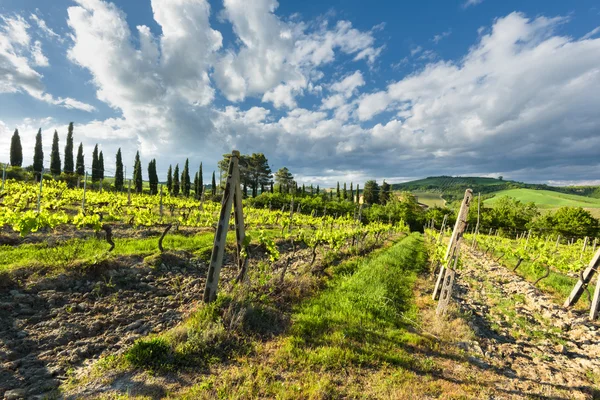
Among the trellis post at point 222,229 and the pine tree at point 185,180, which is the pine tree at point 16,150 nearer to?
the pine tree at point 185,180

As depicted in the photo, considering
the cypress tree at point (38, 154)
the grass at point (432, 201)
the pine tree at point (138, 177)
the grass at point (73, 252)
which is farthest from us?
the grass at point (432, 201)

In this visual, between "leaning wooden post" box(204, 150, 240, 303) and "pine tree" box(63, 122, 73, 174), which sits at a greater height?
"pine tree" box(63, 122, 73, 174)

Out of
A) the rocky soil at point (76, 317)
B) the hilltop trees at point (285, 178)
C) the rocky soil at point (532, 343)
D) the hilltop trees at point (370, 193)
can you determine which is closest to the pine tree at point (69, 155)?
the hilltop trees at point (285, 178)

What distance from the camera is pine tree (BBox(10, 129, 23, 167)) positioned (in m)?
44.2

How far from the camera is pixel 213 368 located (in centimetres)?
378

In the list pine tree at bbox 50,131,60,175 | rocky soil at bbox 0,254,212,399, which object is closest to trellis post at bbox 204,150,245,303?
rocky soil at bbox 0,254,212,399

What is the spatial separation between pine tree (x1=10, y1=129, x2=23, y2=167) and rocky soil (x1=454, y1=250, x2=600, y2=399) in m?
65.3

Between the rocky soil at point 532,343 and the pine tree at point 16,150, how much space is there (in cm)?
6534

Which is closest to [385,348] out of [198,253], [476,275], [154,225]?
[198,253]

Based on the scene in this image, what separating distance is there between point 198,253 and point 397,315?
22.7 ft

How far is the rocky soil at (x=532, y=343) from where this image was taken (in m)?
4.15

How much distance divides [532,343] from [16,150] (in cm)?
6739

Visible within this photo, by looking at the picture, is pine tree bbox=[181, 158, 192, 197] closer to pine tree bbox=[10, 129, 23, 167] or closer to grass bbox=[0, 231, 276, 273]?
pine tree bbox=[10, 129, 23, 167]

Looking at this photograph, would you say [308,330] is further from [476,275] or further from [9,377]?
[476,275]
